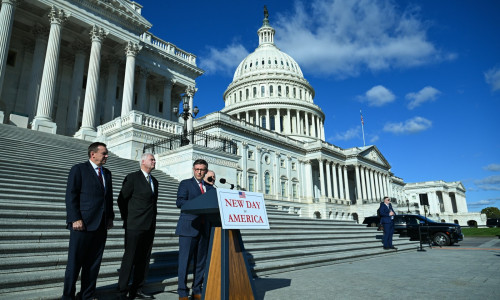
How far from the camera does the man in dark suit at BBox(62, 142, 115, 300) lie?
13.3 feet

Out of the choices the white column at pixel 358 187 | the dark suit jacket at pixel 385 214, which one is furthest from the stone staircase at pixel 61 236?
the white column at pixel 358 187

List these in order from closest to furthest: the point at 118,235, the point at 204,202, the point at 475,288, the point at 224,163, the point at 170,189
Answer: the point at 204,202, the point at 475,288, the point at 118,235, the point at 170,189, the point at 224,163

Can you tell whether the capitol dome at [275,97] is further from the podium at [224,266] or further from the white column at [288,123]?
the podium at [224,266]

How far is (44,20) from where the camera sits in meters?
24.4

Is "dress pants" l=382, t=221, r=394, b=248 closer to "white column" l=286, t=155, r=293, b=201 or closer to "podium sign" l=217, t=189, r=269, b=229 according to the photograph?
"podium sign" l=217, t=189, r=269, b=229

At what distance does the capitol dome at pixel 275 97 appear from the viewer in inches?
2896

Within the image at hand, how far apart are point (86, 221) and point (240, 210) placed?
82.4 inches

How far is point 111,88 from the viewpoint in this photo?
28922 mm

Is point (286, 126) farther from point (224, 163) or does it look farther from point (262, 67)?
point (224, 163)

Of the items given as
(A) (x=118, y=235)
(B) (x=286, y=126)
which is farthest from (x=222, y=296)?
(B) (x=286, y=126)

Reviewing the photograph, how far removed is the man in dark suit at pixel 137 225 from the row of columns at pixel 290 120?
220ft

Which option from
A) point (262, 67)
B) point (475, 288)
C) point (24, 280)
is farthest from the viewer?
point (262, 67)

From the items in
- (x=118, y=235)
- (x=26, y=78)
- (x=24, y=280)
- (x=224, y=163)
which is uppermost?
(x=26, y=78)

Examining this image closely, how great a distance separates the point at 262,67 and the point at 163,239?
79781 mm
